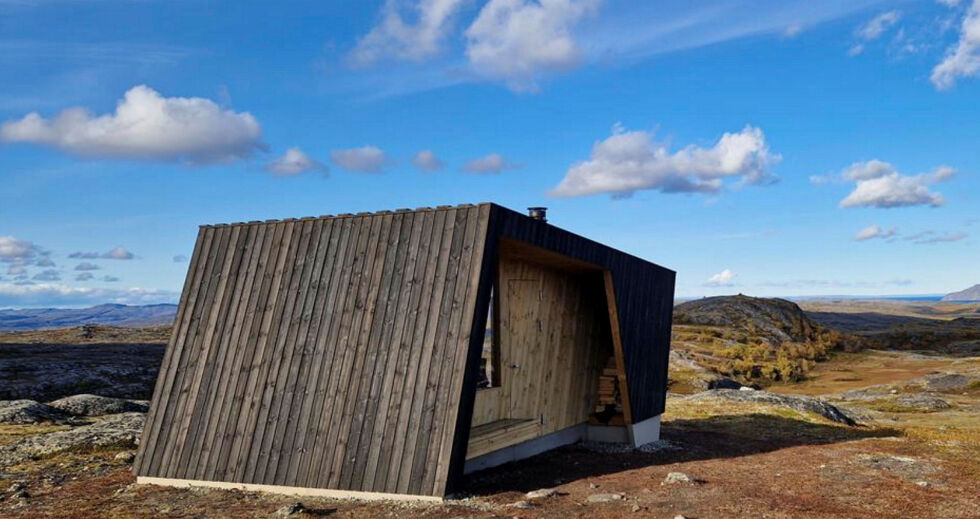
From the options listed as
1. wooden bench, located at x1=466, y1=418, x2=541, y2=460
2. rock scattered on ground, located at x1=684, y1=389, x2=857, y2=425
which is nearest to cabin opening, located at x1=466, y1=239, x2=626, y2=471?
wooden bench, located at x1=466, y1=418, x2=541, y2=460

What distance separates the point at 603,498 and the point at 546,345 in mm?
5171

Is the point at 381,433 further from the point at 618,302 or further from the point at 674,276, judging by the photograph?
the point at 674,276

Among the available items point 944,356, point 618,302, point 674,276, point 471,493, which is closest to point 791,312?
point 944,356

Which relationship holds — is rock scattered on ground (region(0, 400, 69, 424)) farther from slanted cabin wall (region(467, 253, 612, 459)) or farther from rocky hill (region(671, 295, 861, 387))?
rocky hill (region(671, 295, 861, 387))

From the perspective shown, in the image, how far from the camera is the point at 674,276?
63.6 ft

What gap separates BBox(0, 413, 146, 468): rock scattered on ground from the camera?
15.6 m

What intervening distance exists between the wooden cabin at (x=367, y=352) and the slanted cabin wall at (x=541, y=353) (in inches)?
1.8

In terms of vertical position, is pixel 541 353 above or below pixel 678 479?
above

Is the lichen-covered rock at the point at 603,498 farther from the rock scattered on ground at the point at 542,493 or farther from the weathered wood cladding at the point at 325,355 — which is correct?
the weathered wood cladding at the point at 325,355

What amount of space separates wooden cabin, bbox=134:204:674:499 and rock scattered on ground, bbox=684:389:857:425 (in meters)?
11.8

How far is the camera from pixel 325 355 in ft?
39.2

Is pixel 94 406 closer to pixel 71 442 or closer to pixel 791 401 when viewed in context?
pixel 71 442

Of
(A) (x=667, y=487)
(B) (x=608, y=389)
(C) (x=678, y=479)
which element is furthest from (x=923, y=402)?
(A) (x=667, y=487)

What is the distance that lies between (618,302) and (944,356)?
49.7 metres
